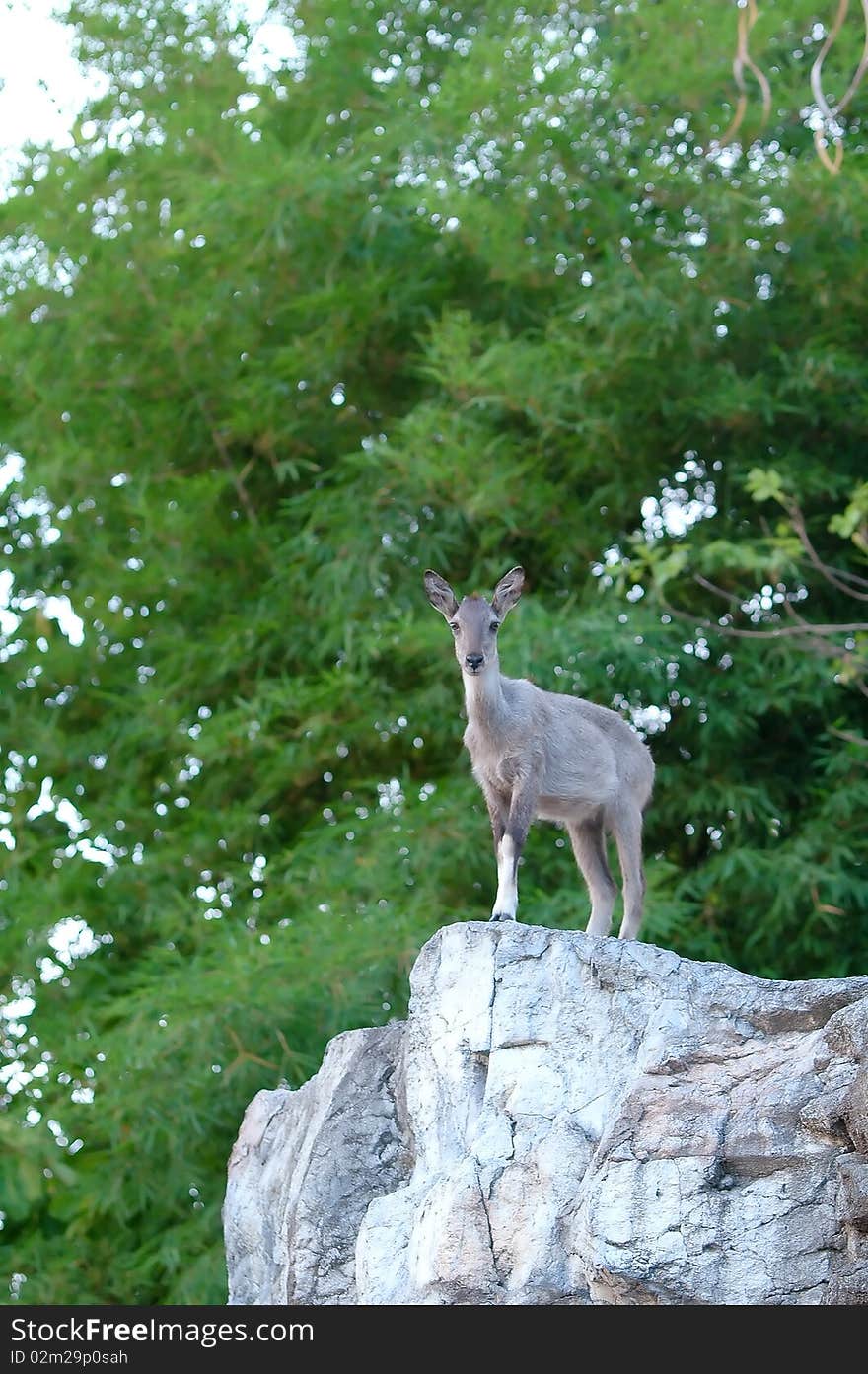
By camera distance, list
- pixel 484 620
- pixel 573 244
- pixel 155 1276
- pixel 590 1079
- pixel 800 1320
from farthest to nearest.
→ pixel 573 244, pixel 155 1276, pixel 484 620, pixel 590 1079, pixel 800 1320

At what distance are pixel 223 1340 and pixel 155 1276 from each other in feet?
13.9

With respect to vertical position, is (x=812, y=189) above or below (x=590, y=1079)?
above

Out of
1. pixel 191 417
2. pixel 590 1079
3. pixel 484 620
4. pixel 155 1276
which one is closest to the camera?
pixel 590 1079

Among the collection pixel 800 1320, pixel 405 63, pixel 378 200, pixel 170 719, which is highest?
pixel 405 63

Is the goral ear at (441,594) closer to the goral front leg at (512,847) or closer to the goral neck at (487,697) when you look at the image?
the goral neck at (487,697)

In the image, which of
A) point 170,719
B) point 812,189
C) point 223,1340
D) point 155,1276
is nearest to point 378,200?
point 812,189

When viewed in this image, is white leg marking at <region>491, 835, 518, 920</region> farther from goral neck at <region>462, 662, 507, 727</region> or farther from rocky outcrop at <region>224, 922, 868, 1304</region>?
goral neck at <region>462, 662, 507, 727</region>

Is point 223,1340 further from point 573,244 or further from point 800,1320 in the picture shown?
point 573,244

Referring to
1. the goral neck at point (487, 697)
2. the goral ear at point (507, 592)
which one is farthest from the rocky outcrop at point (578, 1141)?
the goral ear at point (507, 592)

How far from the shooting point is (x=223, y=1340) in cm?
438

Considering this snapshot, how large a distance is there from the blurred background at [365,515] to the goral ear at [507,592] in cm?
189

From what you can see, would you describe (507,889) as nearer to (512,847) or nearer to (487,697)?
(512,847)

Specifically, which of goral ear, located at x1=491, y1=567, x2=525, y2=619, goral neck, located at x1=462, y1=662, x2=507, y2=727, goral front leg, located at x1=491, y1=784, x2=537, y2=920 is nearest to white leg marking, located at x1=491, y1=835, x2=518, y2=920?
goral front leg, located at x1=491, y1=784, x2=537, y2=920

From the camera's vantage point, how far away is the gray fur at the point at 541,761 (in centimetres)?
539
